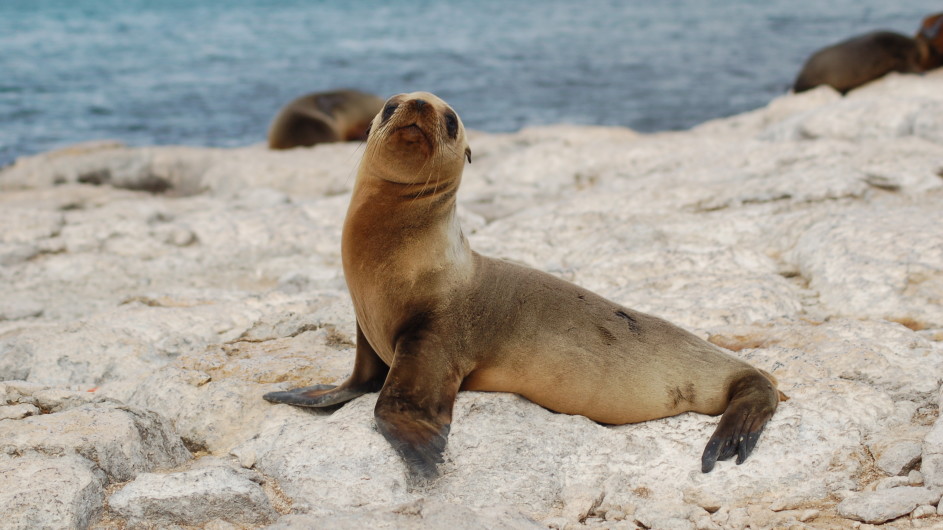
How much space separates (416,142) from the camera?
12.5ft

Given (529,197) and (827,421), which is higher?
(827,421)

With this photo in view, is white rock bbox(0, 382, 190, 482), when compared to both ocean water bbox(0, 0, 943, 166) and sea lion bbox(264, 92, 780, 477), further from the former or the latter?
ocean water bbox(0, 0, 943, 166)

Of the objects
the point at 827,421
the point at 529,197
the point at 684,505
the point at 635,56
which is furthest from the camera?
the point at 635,56

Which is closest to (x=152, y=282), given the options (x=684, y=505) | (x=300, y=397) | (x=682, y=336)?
(x=300, y=397)

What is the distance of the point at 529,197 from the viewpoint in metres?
8.77

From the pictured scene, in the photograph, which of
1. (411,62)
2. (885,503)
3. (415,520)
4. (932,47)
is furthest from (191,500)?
(411,62)

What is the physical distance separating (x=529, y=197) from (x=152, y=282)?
3528mm

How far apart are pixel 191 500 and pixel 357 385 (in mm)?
1125

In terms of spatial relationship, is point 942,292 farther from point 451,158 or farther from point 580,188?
point 580,188

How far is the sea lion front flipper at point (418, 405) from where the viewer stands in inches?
137

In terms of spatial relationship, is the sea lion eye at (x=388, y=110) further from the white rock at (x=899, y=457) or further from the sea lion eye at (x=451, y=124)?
the white rock at (x=899, y=457)

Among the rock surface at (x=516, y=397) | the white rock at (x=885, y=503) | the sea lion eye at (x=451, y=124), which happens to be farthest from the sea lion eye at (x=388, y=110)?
the white rock at (x=885, y=503)

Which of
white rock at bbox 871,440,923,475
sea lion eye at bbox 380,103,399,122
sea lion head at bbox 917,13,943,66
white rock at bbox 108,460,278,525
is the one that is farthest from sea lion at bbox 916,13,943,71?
white rock at bbox 108,460,278,525

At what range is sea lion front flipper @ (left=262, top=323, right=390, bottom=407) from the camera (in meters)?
4.08
